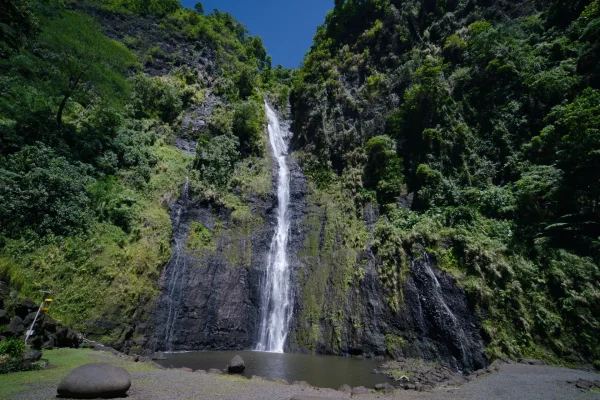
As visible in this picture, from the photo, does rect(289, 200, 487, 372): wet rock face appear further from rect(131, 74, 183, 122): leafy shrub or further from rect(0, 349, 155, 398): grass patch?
rect(131, 74, 183, 122): leafy shrub

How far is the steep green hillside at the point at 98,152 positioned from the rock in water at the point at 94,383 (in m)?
8.11

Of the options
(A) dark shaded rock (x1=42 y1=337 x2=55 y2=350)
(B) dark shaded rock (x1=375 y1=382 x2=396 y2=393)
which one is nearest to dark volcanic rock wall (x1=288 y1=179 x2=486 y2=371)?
(B) dark shaded rock (x1=375 y1=382 x2=396 y2=393)

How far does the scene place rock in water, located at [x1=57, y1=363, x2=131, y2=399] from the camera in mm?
6387

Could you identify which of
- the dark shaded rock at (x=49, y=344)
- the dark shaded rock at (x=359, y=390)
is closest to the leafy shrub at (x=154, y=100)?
the dark shaded rock at (x=49, y=344)

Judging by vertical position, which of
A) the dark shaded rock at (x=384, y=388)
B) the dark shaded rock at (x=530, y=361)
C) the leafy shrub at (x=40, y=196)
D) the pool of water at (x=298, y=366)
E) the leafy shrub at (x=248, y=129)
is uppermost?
the leafy shrub at (x=248, y=129)

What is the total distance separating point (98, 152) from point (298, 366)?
1799cm

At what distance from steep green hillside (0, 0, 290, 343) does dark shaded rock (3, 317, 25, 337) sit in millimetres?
3047

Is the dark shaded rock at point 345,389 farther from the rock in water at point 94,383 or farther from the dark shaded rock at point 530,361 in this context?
the dark shaded rock at point 530,361

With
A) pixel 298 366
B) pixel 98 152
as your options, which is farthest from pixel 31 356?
pixel 98 152

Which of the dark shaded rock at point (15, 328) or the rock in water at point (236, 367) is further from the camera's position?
the rock in water at point (236, 367)

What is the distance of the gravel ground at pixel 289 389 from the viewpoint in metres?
7.27

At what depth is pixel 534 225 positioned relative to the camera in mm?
16234

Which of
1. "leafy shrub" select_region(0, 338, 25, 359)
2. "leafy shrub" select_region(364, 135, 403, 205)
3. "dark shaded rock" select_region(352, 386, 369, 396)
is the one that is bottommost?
"dark shaded rock" select_region(352, 386, 369, 396)

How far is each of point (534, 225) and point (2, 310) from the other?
2205 centimetres
